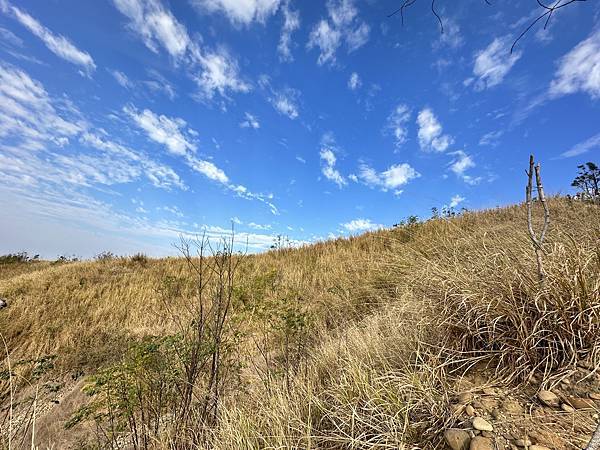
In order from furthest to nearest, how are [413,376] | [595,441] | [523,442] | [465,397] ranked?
[413,376]
[465,397]
[523,442]
[595,441]

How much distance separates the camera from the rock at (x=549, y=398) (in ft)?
5.65

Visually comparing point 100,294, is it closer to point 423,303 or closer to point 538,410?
point 423,303

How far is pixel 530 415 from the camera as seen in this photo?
5.50 ft

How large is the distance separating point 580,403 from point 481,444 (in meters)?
0.64

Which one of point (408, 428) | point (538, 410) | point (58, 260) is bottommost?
point (408, 428)

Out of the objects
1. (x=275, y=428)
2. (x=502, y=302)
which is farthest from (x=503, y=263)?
(x=275, y=428)

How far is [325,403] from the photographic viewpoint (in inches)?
99.5

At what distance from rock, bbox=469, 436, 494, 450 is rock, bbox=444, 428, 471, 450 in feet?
0.12

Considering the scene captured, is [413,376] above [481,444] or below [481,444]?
above

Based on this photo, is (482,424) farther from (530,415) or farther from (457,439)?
(530,415)

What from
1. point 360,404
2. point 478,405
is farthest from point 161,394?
point 478,405

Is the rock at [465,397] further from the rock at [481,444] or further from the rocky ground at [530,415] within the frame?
the rock at [481,444]

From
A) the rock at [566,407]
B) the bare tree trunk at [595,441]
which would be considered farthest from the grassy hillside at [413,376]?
the bare tree trunk at [595,441]

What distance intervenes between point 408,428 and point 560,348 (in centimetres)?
118
